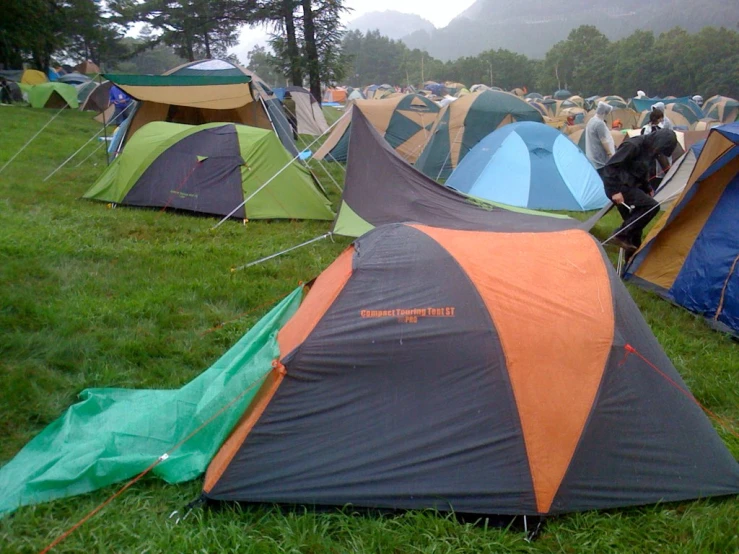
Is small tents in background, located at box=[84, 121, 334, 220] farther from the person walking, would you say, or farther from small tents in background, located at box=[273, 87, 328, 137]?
small tents in background, located at box=[273, 87, 328, 137]

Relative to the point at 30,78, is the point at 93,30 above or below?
above

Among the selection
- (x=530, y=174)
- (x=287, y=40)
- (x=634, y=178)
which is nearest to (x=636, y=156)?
(x=634, y=178)

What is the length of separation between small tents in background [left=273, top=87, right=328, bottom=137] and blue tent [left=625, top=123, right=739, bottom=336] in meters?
13.2

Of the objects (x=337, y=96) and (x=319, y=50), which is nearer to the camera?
(x=319, y=50)

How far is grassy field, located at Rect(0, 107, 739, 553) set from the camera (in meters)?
2.39

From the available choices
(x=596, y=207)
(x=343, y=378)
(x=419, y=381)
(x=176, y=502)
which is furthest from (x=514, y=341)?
(x=596, y=207)

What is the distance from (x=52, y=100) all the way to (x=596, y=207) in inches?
797

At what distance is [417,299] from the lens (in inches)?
108

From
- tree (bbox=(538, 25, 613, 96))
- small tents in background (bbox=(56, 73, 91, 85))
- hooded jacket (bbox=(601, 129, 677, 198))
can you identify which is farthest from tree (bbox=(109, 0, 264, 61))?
tree (bbox=(538, 25, 613, 96))

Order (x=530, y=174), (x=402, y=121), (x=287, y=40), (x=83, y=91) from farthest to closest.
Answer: (x=83, y=91)
(x=287, y=40)
(x=402, y=121)
(x=530, y=174)

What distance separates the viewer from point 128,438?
9.63 ft

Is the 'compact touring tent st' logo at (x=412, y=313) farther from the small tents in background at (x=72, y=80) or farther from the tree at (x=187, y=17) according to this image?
the small tents in background at (x=72, y=80)

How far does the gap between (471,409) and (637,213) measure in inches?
166

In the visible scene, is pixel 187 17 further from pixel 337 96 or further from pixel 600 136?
pixel 337 96
